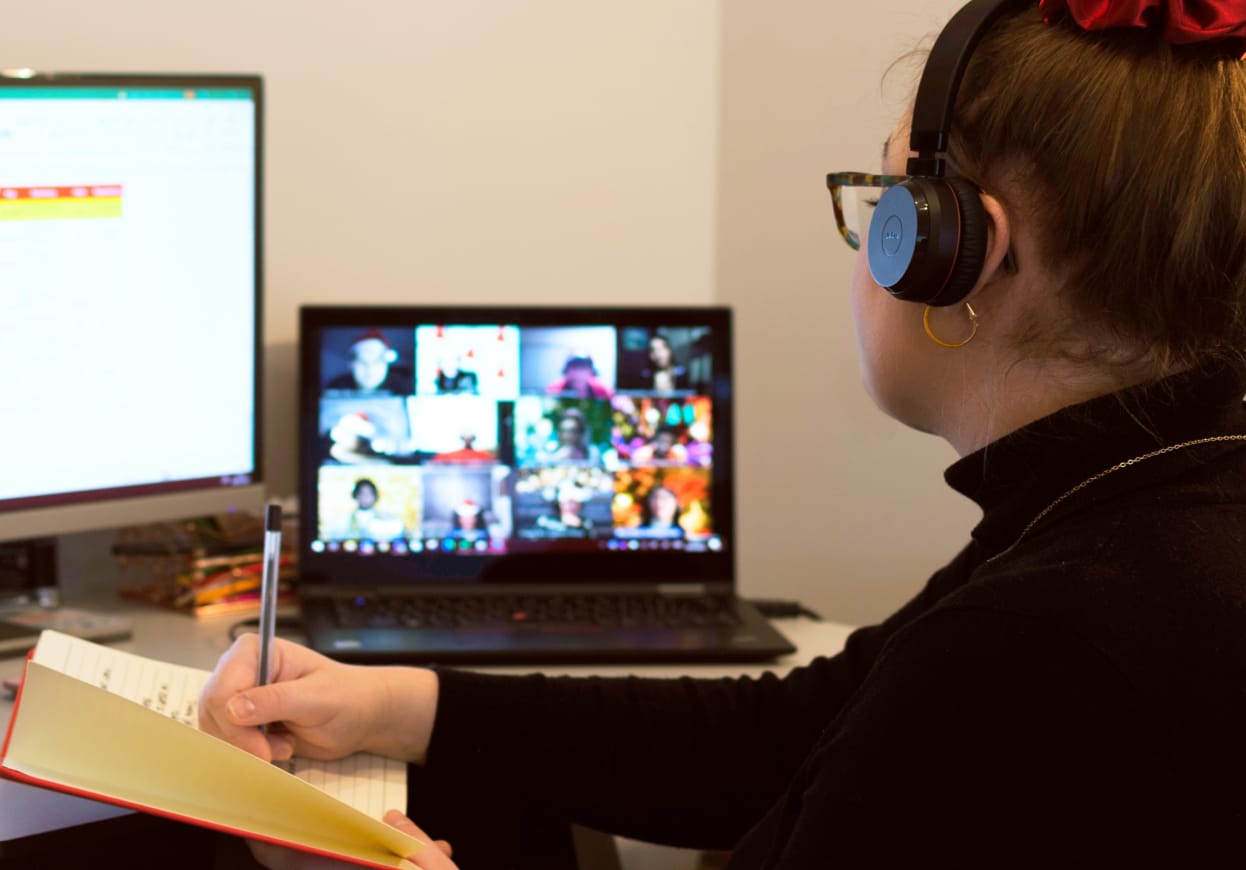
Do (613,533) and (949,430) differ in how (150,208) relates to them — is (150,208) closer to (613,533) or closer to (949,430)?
(613,533)

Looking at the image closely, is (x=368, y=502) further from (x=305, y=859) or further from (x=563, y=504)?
(x=305, y=859)

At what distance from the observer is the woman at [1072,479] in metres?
0.57

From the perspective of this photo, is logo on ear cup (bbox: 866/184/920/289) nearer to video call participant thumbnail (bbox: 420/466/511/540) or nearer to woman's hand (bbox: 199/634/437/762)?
woman's hand (bbox: 199/634/437/762)

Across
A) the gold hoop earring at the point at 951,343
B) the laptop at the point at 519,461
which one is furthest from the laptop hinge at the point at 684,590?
the gold hoop earring at the point at 951,343

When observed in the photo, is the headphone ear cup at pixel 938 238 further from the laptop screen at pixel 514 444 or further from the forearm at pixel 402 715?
the laptop screen at pixel 514 444

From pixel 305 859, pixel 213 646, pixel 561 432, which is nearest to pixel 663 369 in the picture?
pixel 561 432

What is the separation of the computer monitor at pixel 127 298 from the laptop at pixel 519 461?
0.09 metres

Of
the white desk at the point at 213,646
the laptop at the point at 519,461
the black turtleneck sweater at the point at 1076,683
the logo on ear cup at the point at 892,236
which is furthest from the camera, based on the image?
the laptop at the point at 519,461

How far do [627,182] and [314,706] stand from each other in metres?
0.96

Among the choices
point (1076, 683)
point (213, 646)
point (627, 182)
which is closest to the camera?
point (1076, 683)

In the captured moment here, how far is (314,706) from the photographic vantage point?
850mm

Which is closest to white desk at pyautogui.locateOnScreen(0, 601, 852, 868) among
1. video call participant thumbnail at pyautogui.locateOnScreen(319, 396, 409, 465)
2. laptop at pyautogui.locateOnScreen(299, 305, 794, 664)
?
laptop at pyautogui.locateOnScreen(299, 305, 794, 664)

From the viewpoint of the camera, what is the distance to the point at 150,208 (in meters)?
1.20

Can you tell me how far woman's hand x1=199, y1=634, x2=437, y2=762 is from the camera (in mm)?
828
